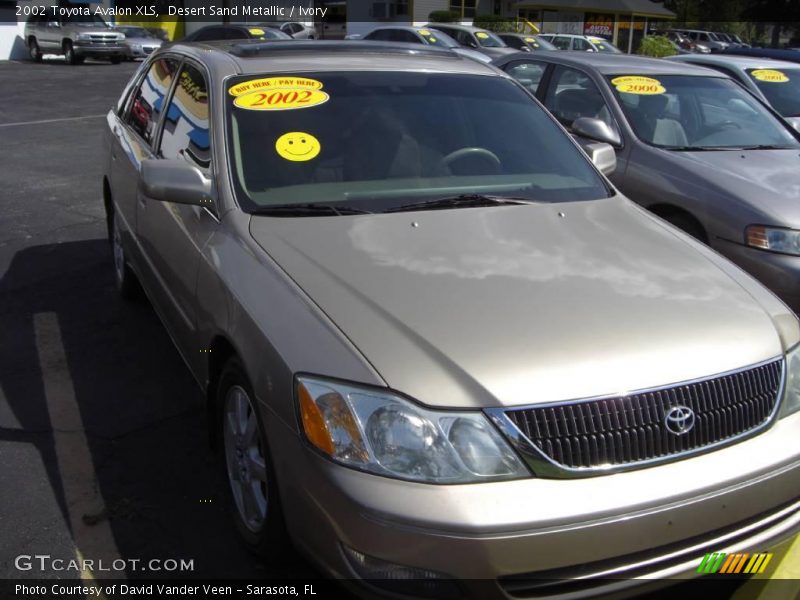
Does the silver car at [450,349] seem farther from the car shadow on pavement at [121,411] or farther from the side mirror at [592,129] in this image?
the side mirror at [592,129]

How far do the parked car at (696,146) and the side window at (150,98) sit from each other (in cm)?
282

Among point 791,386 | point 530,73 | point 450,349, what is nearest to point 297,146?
point 450,349

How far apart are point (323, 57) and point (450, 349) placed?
2.08 meters

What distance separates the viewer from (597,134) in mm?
5777

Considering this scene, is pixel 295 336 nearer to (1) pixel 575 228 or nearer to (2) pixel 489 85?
(1) pixel 575 228

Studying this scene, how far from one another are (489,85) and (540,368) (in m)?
2.24

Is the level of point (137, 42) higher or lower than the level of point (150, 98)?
lower

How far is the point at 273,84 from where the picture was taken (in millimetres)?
3684

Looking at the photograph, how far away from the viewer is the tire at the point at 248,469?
2674mm

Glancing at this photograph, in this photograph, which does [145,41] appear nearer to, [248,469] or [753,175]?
[753,175]

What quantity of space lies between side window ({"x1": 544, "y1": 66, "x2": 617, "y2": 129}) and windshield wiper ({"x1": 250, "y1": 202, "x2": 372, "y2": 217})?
3.61 meters

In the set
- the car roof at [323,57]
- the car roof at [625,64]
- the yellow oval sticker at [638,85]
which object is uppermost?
the car roof at [323,57]

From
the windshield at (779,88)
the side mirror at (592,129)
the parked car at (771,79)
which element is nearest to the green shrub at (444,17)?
the parked car at (771,79)

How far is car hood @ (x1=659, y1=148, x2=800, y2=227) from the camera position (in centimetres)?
507
